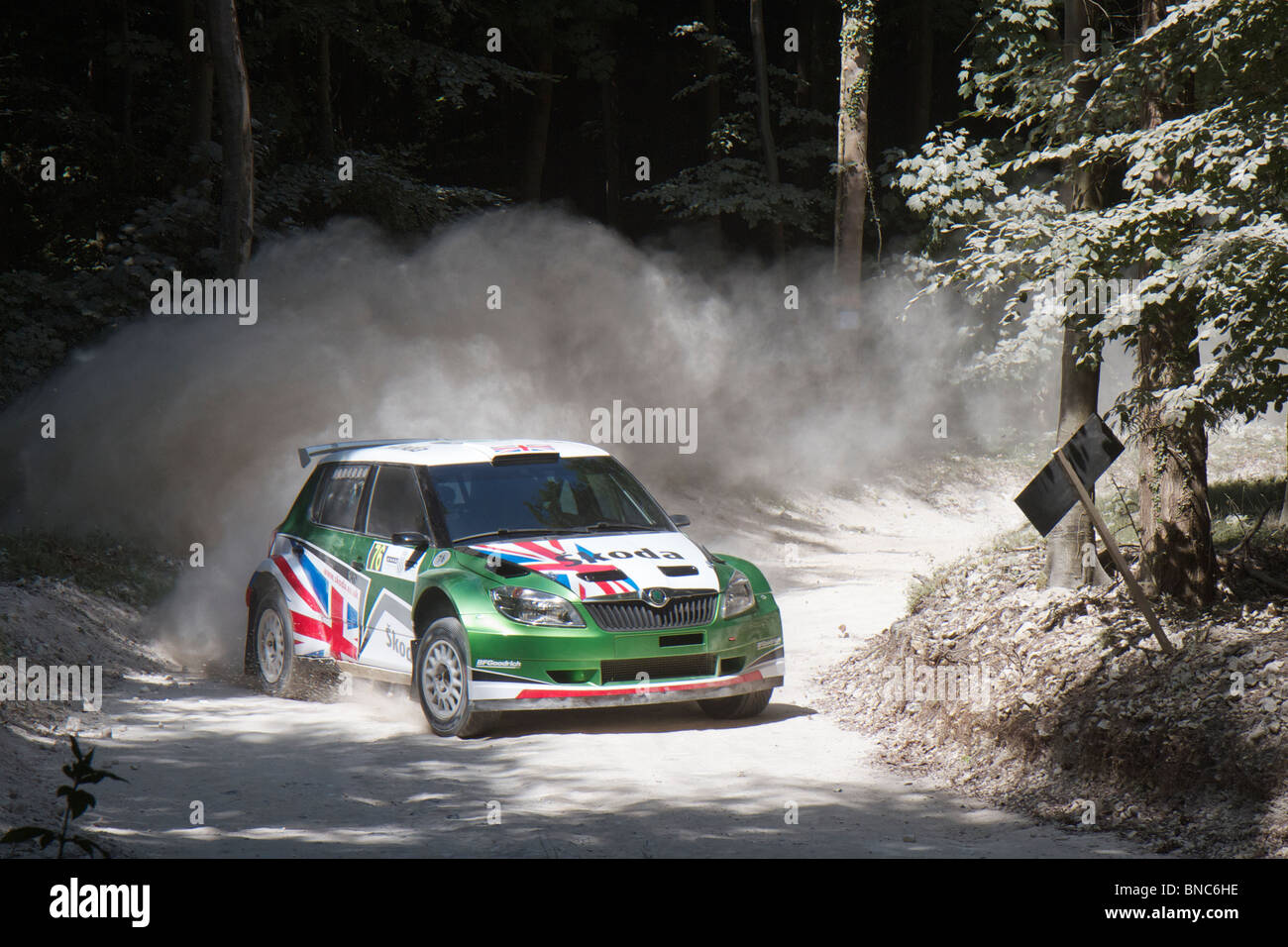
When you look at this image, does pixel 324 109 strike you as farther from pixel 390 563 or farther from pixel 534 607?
pixel 534 607

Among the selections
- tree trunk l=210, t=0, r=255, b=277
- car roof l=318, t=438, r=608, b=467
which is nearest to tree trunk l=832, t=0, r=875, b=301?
tree trunk l=210, t=0, r=255, b=277

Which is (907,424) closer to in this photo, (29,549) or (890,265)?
(890,265)

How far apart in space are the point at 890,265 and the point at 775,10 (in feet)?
29.7

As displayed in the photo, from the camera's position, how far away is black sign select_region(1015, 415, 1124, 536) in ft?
26.2

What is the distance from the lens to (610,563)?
8875 millimetres

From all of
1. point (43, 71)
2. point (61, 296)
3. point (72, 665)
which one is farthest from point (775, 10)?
point (72, 665)

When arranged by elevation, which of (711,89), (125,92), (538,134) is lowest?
(125,92)

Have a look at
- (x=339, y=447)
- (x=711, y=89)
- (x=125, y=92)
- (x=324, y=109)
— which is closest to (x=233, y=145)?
(x=125, y=92)

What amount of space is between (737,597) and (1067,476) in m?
2.36

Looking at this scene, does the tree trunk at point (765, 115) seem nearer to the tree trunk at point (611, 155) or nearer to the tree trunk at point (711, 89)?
the tree trunk at point (711, 89)

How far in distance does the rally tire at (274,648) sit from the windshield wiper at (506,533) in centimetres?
216

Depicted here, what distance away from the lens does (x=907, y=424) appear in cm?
2862

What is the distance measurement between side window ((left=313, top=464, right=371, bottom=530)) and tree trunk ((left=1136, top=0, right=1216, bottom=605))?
5795mm

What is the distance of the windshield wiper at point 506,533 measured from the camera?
9.24 meters
